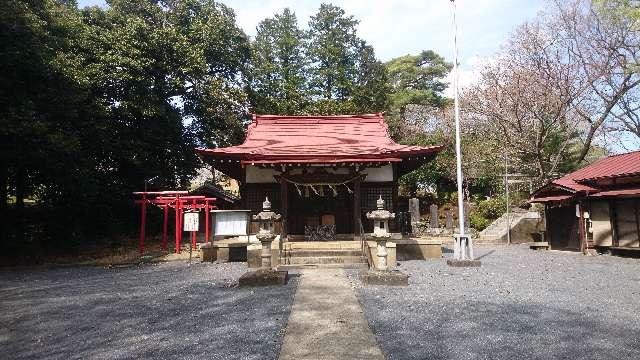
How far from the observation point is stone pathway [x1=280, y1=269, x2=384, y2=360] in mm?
4414

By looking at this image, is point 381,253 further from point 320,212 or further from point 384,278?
point 320,212

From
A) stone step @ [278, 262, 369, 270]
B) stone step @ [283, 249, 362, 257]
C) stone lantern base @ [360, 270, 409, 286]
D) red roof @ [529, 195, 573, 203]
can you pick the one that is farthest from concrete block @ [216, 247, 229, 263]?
red roof @ [529, 195, 573, 203]

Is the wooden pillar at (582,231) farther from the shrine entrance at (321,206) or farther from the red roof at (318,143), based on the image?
the shrine entrance at (321,206)

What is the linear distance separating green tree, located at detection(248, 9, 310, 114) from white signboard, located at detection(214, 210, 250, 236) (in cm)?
1758

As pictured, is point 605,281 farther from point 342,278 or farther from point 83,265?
point 83,265

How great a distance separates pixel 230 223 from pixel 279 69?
23931mm

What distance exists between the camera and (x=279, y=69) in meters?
33.3

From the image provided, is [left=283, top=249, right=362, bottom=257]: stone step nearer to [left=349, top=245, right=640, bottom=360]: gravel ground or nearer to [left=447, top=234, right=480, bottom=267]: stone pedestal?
[left=349, top=245, right=640, bottom=360]: gravel ground

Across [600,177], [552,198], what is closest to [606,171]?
[600,177]

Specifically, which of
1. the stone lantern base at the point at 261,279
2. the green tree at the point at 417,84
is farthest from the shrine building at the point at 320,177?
the green tree at the point at 417,84

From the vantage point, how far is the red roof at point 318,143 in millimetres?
12789

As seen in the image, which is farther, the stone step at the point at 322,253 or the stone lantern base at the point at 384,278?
the stone step at the point at 322,253

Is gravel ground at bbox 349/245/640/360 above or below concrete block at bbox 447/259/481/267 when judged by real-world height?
below

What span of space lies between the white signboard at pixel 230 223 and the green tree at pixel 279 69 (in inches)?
692
